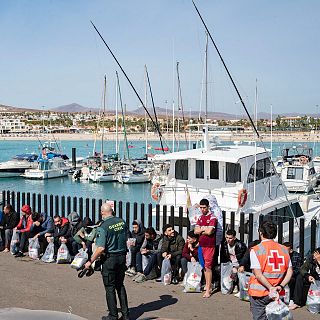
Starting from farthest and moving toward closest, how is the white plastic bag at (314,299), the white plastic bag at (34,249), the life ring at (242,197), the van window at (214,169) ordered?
the van window at (214,169)
the life ring at (242,197)
the white plastic bag at (34,249)
the white plastic bag at (314,299)

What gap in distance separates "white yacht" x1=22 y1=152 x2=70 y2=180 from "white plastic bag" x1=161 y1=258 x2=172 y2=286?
157ft

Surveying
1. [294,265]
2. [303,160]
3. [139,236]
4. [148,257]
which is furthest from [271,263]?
[303,160]

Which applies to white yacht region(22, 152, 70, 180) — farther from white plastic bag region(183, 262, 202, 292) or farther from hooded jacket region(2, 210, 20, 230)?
white plastic bag region(183, 262, 202, 292)

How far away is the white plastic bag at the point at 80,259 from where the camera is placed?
10.6 metres

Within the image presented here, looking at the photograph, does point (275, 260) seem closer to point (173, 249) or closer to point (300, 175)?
point (173, 249)

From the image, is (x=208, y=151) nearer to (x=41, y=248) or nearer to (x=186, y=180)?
(x=186, y=180)

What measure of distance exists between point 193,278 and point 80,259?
8.16ft

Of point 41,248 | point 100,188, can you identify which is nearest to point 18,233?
point 41,248

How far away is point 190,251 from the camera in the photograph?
9.79 meters

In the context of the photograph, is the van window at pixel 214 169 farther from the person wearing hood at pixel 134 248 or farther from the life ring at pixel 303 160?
the life ring at pixel 303 160

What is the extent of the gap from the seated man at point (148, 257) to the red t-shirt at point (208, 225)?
54.8 inches

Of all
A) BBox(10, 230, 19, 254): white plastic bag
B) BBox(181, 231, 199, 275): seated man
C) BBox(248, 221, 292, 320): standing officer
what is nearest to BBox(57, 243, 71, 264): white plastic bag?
BBox(10, 230, 19, 254): white plastic bag

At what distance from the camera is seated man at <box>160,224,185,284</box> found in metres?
10.0

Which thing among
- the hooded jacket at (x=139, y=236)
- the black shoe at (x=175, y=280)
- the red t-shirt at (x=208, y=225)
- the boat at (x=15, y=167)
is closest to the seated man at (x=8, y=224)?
the hooded jacket at (x=139, y=236)
